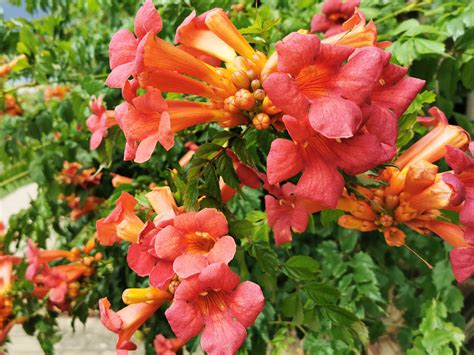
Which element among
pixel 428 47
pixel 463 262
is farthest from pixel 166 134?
pixel 428 47

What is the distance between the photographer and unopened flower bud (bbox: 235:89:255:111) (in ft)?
2.64

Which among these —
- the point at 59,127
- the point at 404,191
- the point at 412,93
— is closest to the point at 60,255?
the point at 59,127

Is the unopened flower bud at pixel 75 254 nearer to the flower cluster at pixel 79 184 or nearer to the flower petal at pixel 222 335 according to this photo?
the flower cluster at pixel 79 184

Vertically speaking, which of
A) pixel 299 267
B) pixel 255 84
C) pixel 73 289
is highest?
pixel 255 84

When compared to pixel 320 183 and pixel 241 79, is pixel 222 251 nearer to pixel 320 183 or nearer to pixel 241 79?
pixel 320 183

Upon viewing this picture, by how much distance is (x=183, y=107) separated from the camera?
87cm

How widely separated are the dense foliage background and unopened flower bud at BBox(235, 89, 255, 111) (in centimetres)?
28

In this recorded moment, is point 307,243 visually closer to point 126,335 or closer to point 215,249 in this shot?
point 126,335

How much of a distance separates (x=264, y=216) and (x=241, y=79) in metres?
0.68

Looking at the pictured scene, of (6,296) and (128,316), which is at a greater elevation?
(128,316)

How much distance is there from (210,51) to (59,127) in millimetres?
2072

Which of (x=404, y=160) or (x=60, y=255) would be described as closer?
(x=404, y=160)

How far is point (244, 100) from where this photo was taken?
80cm

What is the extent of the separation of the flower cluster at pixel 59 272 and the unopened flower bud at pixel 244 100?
1517 millimetres
